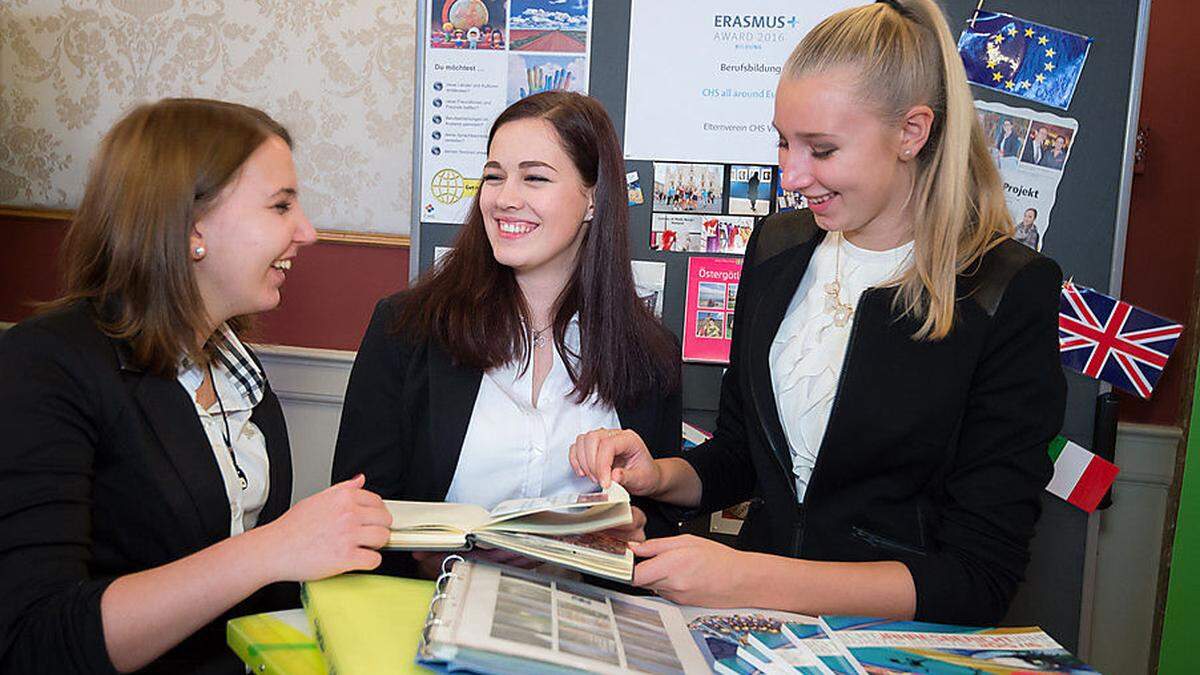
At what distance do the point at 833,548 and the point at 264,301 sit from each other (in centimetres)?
92

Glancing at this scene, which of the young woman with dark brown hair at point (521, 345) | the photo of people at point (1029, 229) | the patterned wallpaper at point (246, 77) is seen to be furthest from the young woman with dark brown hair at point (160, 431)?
the photo of people at point (1029, 229)

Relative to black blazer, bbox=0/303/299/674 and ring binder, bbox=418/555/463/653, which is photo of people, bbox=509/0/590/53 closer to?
black blazer, bbox=0/303/299/674

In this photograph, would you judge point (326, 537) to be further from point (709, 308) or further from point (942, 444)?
point (709, 308)

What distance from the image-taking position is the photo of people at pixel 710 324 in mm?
2324

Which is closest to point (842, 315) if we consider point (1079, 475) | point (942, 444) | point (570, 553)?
point (942, 444)

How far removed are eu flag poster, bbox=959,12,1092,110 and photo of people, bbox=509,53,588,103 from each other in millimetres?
857

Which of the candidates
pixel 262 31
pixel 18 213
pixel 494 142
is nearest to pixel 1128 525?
pixel 494 142

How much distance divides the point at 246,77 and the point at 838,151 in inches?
88.3

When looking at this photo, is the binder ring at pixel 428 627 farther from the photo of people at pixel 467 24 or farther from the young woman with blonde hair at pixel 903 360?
the photo of people at pixel 467 24

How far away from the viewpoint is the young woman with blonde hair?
133cm

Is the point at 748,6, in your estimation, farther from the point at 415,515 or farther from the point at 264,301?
the point at 415,515

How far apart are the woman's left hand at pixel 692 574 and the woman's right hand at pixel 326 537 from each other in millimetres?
310

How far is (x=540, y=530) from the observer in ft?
3.80

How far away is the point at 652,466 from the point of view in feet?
5.06
